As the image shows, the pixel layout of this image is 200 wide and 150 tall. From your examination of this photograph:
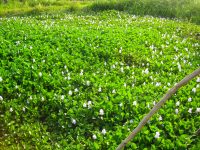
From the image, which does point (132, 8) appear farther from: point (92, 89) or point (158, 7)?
point (92, 89)

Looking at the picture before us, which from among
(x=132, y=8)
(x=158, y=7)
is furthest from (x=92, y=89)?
(x=132, y=8)

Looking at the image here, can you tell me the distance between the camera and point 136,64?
24.6 ft

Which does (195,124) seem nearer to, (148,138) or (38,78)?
(148,138)

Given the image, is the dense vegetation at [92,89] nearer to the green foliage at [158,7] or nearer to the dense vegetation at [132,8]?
the green foliage at [158,7]

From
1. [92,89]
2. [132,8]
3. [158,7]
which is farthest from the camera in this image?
[132,8]

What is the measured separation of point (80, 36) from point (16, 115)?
4035 mm

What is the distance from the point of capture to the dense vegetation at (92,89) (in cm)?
467

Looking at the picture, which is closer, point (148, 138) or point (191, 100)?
point (148, 138)

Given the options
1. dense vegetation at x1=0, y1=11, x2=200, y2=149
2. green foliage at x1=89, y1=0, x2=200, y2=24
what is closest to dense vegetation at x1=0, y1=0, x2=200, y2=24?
green foliage at x1=89, y1=0, x2=200, y2=24

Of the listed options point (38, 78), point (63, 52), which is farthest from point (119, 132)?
point (63, 52)

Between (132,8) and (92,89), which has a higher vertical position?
(132,8)

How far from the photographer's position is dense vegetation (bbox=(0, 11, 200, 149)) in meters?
4.67

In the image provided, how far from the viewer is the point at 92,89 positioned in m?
5.93

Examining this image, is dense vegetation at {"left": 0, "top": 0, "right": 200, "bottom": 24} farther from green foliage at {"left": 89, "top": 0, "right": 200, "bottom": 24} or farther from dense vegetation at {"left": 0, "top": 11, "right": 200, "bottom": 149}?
dense vegetation at {"left": 0, "top": 11, "right": 200, "bottom": 149}
